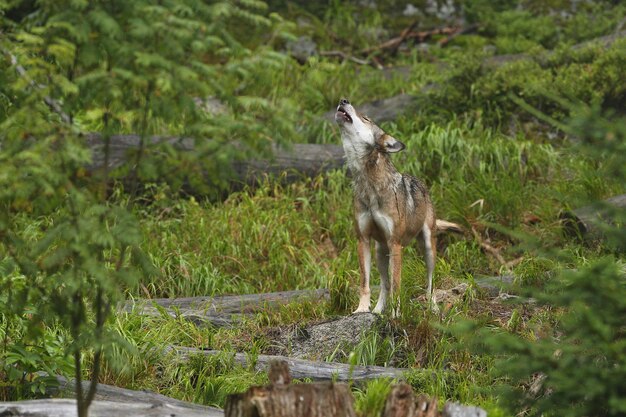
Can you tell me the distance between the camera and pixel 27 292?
5.36 m

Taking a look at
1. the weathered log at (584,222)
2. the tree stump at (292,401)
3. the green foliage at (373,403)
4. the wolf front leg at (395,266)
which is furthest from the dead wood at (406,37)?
the tree stump at (292,401)

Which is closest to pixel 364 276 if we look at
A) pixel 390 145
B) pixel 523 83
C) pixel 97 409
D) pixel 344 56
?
pixel 390 145

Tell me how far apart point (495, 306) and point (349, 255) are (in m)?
2.16

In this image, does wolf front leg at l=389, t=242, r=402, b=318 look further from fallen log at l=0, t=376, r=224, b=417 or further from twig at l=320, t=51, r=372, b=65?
twig at l=320, t=51, r=372, b=65

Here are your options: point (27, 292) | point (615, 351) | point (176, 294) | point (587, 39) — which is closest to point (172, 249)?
point (176, 294)

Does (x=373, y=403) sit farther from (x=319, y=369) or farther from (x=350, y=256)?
(x=350, y=256)

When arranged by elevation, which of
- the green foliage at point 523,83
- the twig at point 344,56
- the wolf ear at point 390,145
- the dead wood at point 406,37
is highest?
the dead wood at point 406,37

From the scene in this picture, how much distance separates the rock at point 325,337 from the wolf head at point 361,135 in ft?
5.08

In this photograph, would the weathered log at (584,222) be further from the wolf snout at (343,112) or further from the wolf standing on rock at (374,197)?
the wolf snout at (343,112)

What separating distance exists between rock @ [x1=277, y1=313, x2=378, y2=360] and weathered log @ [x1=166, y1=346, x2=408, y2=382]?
54 centimetres

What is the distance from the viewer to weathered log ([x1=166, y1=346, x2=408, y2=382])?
730 centimetres

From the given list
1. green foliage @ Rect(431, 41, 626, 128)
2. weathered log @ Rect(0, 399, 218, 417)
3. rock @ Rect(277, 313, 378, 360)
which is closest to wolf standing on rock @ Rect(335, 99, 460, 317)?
rock @ Rect(277, 313, 378, 360)

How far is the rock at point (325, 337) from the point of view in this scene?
8148 mm

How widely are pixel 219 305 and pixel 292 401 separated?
4699 mm
